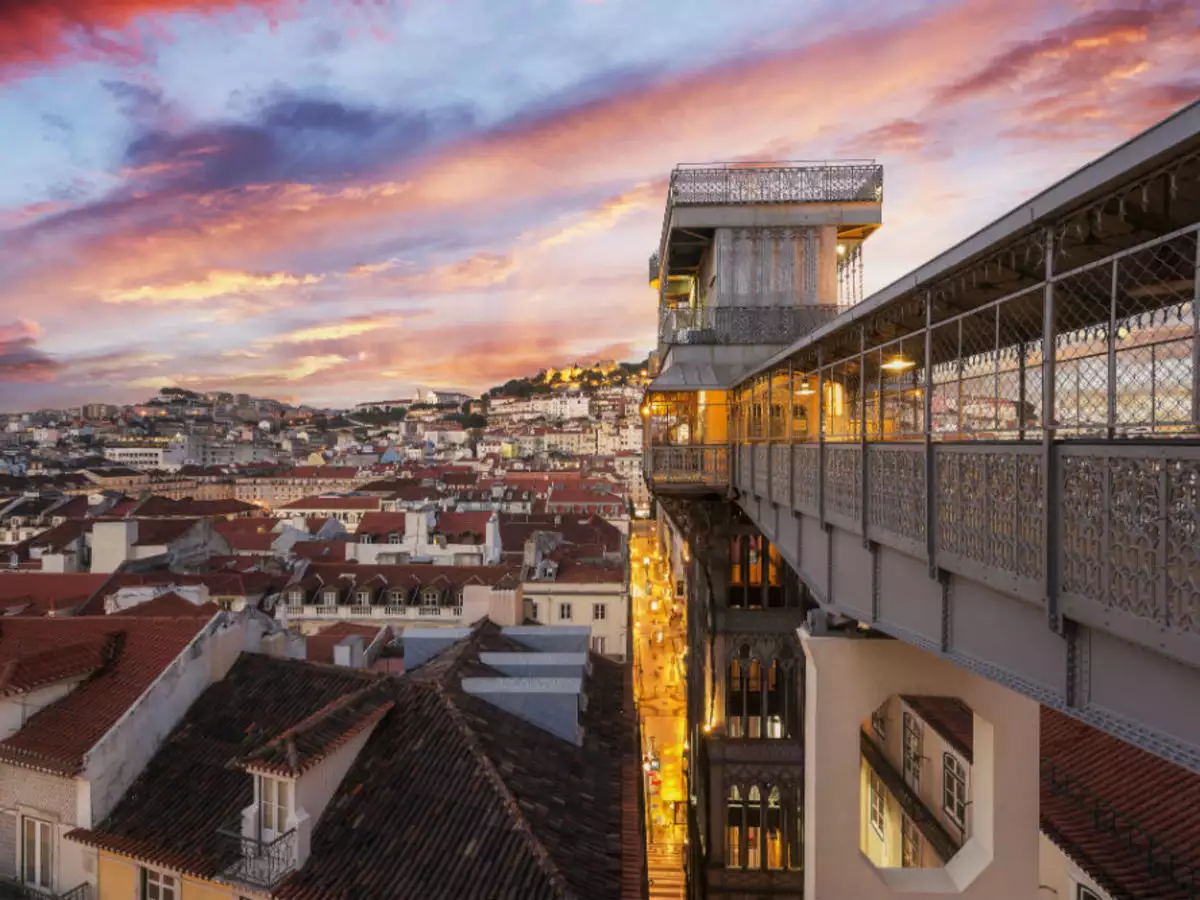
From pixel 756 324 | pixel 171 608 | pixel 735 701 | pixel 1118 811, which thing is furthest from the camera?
pixel 171 608

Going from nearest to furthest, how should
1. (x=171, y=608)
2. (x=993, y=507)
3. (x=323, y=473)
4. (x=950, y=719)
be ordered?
(x=993, y=507) → (x=950, y=719) → (x=171, y=608) → (x=323, y=473)

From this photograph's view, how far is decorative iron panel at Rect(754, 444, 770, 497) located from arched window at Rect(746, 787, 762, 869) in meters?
8.30

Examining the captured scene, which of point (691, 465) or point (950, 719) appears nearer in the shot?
point (950, 719)

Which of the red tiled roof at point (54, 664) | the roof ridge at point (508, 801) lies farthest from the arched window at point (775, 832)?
the red tiled roof at point (54, 664)

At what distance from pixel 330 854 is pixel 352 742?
165 cm

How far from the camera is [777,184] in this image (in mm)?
16578

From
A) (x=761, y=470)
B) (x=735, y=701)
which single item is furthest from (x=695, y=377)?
(x=735, y=701)

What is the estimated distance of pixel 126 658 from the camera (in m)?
13.3

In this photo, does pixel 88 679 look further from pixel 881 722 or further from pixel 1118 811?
pixel 1118 811

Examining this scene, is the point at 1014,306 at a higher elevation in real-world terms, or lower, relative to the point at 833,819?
higher

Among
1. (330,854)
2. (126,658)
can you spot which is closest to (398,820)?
(330,854)

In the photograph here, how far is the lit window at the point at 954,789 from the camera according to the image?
1112 centimetres

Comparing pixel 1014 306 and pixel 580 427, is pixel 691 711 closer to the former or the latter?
pixel 1014 306

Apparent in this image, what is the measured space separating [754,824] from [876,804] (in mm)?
2624
